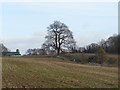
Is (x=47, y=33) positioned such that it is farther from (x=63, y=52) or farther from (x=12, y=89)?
(x=12, y=89)

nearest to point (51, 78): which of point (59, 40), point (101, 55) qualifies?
point (101, 55)

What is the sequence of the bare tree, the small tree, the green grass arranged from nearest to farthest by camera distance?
1. the green grass
2. the small tree
3. the bare tree

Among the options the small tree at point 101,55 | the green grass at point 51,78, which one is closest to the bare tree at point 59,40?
the small tree at point 101,55

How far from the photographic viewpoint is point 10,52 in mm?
83062

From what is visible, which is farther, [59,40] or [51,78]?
[59,40]

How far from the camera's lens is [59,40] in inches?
2704

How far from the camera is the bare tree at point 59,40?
224ft

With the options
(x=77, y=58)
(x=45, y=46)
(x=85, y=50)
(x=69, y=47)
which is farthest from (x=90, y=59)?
(x=85, y=50)

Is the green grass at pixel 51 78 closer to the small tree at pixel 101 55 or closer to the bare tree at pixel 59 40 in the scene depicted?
the small tree at pixel 101 55

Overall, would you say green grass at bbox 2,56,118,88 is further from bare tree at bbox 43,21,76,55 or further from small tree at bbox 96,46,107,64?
bare tree at bbox 43,21,76,55

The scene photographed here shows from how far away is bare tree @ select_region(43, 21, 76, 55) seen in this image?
6825 cm

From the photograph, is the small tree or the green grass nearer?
the green grass

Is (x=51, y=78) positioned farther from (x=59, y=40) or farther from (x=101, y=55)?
(x=59, y=40)

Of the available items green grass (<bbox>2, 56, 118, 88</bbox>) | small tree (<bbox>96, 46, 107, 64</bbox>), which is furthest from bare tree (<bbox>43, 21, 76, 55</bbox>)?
green grass (<bbox>2, 56, 118, 88</bbox>)
